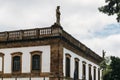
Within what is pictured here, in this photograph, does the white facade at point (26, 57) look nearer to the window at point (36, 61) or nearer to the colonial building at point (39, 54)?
the colonial building at point (39, 54)

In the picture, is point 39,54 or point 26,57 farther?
point 26,57

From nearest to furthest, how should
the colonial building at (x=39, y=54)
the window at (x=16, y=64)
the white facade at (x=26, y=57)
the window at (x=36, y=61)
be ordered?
the colonial building at (x=39, y=54)
the white facade at (x=26, y=57)
the window at (x=36, y=61)
the window at (x=16, y=64)

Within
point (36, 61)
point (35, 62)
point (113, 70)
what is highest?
point (36, 61)

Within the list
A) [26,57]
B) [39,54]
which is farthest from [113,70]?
[26,57]

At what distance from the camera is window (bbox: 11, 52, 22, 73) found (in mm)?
37750

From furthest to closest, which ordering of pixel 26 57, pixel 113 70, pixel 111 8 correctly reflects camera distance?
pixel 26 57 < pixel 113 70 < pixel 111 8

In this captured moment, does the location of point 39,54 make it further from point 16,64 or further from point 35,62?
point 16,64

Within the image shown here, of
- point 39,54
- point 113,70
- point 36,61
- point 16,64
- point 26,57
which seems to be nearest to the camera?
point 113,70

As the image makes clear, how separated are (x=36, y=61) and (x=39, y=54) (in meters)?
0.83

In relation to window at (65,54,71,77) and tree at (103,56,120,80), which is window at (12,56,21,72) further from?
tree at (103,56,120,80)

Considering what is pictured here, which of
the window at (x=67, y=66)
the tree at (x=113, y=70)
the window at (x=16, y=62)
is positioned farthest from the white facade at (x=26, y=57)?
the tree at (x=113, y=70)

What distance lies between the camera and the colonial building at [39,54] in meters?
35.8

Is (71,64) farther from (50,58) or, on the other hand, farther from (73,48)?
(50,58)

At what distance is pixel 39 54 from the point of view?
36.6 metres
